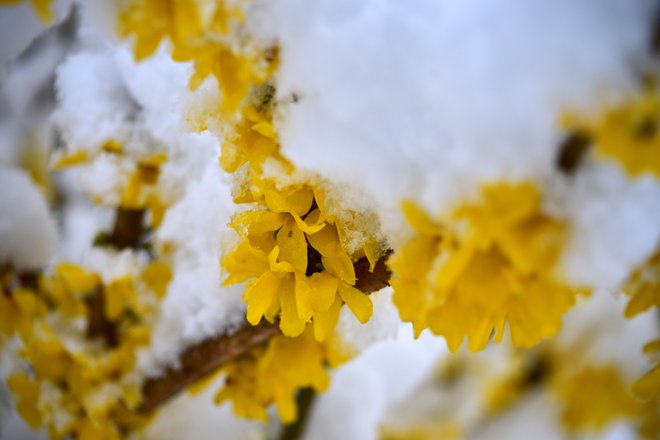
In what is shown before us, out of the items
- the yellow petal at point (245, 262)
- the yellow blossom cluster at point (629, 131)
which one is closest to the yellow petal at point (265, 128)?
the yellow petal at point (245, 262)

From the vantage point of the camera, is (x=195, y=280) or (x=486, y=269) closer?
(x=486, y=269)

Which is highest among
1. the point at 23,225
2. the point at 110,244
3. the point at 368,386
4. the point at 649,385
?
the point at 23,225

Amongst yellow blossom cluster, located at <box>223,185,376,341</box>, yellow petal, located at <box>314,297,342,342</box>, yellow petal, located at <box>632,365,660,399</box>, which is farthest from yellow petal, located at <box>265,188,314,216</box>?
yellow petal, located at <box>632,365,660,399</box>

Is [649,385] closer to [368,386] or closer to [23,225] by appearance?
[368,386]

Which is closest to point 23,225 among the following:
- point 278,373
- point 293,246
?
point 278,373

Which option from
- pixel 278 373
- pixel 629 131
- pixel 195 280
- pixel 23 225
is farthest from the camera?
pixel 23 225

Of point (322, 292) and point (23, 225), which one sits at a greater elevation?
point (23, 225)

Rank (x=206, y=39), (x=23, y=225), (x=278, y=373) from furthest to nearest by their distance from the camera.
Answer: (x=23, y=225)
(x=278, y=373)
(x=206, y=39)

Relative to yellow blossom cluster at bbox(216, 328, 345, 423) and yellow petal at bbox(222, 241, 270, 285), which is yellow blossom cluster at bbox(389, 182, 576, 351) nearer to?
yellow petal at bbox(222, 241, 270, 285)
